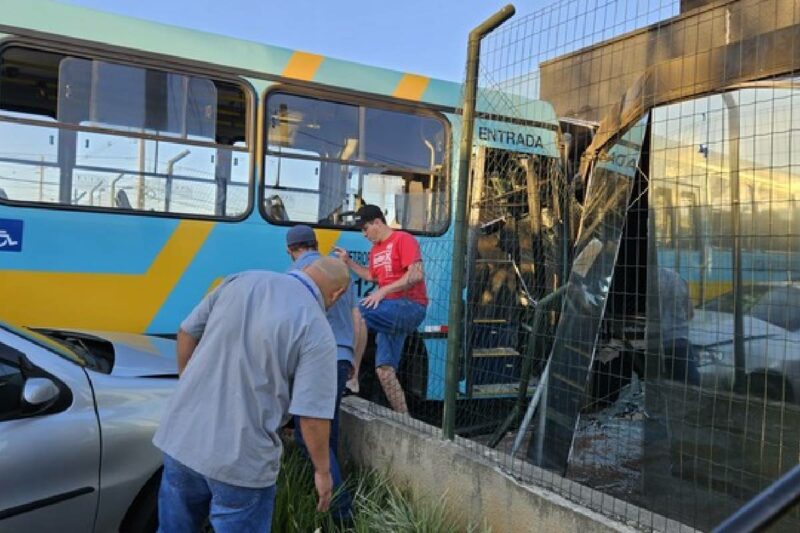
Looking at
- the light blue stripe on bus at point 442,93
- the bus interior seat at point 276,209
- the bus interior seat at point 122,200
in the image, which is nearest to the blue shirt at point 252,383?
the bus interior seat at point 122,200

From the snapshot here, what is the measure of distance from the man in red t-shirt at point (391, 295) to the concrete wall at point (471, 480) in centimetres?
61

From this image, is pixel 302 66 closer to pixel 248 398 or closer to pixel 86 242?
pixel 86 242

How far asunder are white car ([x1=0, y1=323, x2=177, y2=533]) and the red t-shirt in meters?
1.84

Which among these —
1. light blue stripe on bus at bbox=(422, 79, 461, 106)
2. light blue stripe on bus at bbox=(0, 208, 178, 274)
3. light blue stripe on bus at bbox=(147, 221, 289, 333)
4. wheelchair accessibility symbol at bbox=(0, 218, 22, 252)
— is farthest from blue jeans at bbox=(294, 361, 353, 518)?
light blue stripe on bus at bbox=(422, 79, 461, 106)

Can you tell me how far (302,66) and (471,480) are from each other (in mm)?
3434

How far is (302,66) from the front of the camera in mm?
5207

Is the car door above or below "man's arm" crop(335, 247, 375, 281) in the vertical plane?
below

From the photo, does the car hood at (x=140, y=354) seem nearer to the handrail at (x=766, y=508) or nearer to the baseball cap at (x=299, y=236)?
the baseball cap at (x=299, y=236)

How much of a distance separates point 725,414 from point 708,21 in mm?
2762

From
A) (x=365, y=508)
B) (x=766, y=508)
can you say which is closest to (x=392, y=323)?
(x=365, y=508)

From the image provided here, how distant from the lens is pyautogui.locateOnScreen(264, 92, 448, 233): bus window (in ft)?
16.8

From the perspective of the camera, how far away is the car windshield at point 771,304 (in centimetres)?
309

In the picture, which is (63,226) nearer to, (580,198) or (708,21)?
(580,198)

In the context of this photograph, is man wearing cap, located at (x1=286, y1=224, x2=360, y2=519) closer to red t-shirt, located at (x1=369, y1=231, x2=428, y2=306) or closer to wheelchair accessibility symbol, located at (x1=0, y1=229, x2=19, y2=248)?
red t-shirt, located at (x1=369, y1=231, x2=428, y2=306)
